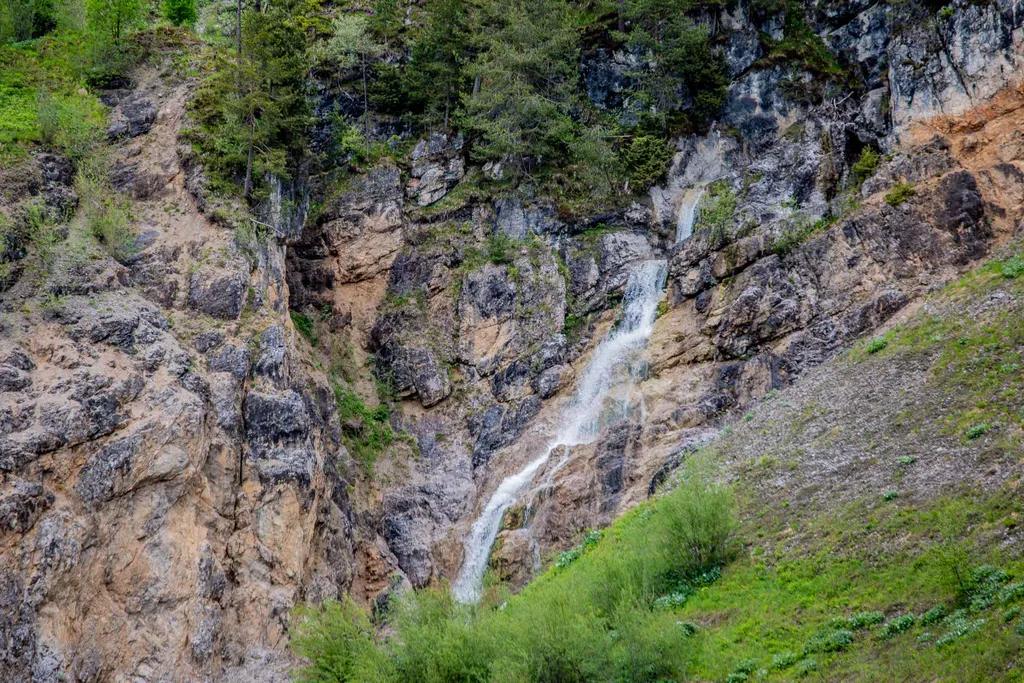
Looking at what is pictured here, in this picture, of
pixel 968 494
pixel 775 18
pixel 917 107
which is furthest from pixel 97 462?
pixel 775 18

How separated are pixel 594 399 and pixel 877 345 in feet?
41.2

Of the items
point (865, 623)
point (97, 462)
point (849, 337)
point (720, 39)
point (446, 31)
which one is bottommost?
point (865, 623)

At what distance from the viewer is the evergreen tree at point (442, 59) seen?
1916 inches

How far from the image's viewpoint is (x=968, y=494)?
1962 cm

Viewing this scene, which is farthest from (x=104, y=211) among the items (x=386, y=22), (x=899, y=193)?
(x=899, y=193)

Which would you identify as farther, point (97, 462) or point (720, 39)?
point (720, 39)

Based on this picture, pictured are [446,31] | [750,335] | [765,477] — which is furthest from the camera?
[446,31]

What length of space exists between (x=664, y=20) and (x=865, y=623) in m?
41.4

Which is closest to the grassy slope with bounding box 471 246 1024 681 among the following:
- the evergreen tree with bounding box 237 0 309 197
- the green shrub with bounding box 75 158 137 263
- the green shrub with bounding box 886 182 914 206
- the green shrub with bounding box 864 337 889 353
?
the green shrub with bounding box 864 337 889 353

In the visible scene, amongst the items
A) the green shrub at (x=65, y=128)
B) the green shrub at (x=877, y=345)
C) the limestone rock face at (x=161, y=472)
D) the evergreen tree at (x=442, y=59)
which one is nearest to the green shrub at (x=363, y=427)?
the limestone rock face at (x=161, y=472)

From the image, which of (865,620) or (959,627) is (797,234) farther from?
(959,627)

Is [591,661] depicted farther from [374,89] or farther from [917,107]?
[374,89]

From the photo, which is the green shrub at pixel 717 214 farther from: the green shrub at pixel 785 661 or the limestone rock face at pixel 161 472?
the green shrub at pixel 785 661

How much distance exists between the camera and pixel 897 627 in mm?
16641
